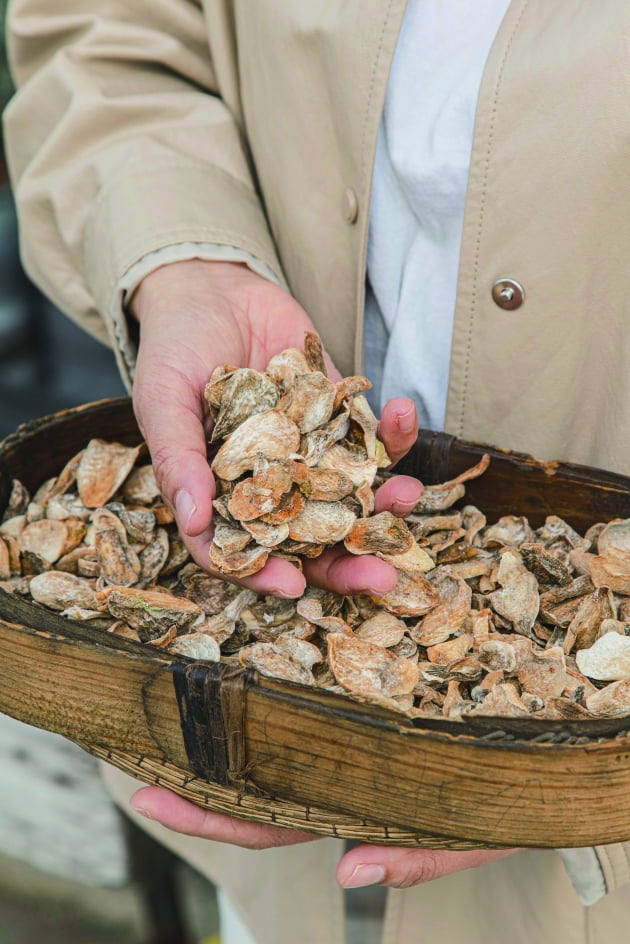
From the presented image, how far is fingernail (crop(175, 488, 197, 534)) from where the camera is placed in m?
0.69

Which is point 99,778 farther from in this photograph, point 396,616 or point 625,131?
point 625,131

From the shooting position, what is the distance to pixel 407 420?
0.77m

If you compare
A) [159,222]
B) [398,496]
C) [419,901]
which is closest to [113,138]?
[159,222]

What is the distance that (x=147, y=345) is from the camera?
85 centimetres

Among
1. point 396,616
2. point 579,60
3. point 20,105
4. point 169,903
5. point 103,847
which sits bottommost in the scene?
point 169,903

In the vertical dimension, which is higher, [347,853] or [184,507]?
[184,507]

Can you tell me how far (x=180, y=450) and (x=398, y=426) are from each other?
19cm

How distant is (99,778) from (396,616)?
99 centimetres

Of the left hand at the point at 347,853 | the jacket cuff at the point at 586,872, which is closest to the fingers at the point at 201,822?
the left hand at the point at 347,853

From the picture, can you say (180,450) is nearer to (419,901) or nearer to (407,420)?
(407,420)

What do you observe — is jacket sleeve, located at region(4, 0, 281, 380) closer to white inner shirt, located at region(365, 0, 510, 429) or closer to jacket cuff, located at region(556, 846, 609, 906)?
white inner shirt, located at region(365, 0, 510, 429)

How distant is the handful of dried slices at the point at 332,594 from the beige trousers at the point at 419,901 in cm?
32

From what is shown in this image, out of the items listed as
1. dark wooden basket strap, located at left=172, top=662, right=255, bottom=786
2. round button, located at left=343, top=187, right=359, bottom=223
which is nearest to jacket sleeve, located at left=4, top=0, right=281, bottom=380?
round button, located at left=343, top=187, right=359, bottom=223

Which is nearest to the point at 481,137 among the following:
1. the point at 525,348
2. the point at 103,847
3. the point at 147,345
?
the point at 525,348
